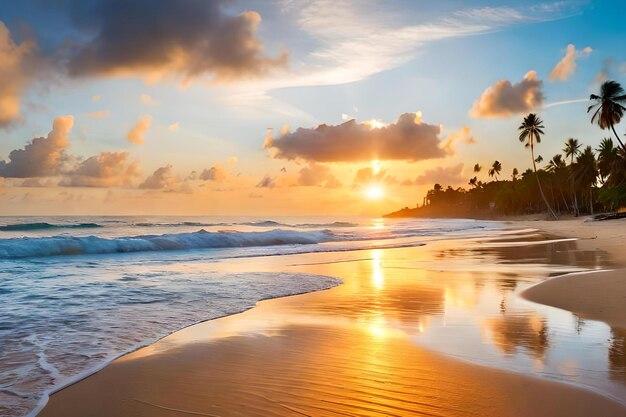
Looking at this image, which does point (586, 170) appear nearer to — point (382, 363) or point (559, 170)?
point (559, 170)

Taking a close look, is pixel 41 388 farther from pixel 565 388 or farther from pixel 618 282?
pixel 618 282

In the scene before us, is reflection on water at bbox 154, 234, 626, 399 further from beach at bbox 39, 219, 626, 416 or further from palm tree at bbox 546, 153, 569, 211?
palm tree at bbox 546, 153, 569, 211

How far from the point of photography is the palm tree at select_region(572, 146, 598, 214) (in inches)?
2891

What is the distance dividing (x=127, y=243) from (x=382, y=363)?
24.6 metres

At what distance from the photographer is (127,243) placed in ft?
88.3

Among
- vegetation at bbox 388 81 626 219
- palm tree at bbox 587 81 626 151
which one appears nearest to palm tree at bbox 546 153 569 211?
vegetation at bbox 388 81 626 219

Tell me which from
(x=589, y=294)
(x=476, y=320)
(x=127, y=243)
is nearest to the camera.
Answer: (x=476, y=320)

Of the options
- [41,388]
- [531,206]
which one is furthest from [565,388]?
[531,206]

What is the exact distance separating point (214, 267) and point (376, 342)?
37.5 ft

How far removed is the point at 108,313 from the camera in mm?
8211

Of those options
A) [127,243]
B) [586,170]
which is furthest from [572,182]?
[127,243]

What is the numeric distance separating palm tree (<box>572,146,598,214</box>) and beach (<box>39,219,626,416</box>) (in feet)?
244

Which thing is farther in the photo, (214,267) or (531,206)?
(531,206)

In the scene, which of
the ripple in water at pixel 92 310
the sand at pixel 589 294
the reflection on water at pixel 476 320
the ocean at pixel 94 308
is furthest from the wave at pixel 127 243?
the sand at pixel 589 294
